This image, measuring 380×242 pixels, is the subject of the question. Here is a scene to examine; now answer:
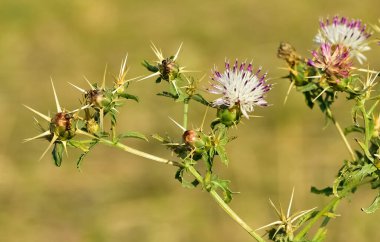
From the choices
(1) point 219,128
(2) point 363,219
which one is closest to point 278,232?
(1) point 219,128

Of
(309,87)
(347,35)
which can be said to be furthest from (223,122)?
(347,35)

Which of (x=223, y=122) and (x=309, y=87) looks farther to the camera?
(x=309, y=87)

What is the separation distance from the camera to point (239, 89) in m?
3.01

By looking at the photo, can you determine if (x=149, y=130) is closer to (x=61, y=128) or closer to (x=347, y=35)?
(x=347, y=35)

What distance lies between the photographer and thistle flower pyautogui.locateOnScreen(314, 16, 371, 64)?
3.32m

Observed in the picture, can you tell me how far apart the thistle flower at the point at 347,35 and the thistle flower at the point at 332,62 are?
19 centimetres

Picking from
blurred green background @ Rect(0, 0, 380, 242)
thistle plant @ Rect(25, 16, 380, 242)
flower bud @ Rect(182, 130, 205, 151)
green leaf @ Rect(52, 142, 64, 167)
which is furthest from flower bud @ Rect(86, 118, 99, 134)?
blurred green background @ Rect(0, 0, 380, 242)

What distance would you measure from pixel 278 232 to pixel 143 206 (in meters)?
5.54

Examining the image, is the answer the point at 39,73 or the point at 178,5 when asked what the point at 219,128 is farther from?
the point at 178,5

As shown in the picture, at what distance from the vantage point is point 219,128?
2.99m

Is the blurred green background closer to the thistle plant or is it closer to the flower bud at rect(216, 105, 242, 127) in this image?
the thistle plant

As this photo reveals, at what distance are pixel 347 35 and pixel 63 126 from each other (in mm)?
1334

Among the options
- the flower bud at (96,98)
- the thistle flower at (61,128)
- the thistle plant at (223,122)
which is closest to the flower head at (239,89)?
the thistle plant at (223,122)

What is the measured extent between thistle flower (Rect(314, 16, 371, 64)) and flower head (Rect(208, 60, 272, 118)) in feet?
1.47
